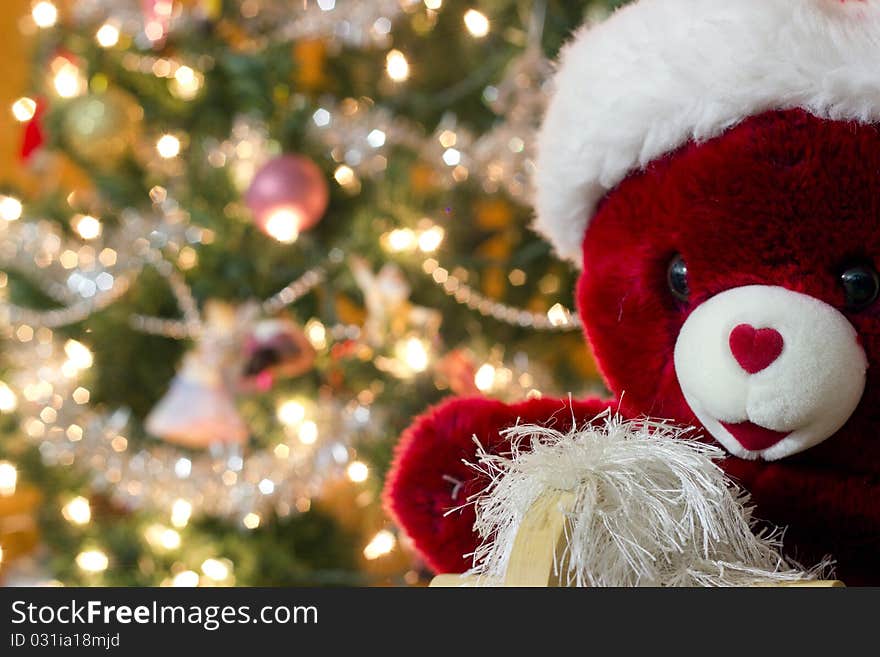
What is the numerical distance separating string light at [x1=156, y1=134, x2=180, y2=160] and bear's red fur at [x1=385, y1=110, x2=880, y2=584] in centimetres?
97

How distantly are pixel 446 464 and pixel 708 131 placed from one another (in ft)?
0.93

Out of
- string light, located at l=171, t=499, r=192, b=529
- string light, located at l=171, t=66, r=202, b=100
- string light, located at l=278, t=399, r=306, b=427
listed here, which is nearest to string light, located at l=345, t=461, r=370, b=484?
string light, located at l=278, t=399, r=306, b=427

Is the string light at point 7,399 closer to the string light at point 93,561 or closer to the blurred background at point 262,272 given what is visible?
the blurred background at point 262,272

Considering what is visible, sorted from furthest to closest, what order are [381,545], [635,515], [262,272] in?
[262,272], [381,545], [635,515]

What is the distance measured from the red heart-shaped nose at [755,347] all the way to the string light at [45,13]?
1422 millimetres

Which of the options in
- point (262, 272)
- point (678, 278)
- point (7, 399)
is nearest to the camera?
point (678, 278)

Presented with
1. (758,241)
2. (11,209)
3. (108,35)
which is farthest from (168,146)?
(758,241)

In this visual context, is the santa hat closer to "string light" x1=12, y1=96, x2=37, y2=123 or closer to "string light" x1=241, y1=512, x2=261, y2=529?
"string light" x1=241, y1=512, x2=261, y2=529

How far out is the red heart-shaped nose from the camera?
47cm

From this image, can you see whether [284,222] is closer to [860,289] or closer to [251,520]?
Result: [251,520]

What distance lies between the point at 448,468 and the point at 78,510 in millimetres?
1042

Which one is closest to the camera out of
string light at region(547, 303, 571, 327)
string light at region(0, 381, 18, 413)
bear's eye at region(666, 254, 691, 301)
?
bear's eye at region(666, 254, 691, 301)

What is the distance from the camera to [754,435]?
1.66 feet

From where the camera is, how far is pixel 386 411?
117cm
